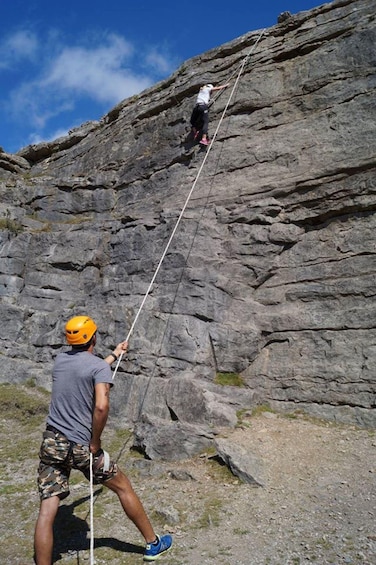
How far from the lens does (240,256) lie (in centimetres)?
1111

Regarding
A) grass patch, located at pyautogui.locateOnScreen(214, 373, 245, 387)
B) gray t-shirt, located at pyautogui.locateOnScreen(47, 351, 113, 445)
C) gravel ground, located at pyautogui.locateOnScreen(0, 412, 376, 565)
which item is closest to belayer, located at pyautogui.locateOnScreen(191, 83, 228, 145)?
grass patch, located at pyautogui.locateOnScreen(214, 373, 245, 387)

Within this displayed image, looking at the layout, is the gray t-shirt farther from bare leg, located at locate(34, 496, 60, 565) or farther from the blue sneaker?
the blue sneaker

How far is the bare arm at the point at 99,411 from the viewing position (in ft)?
15.9

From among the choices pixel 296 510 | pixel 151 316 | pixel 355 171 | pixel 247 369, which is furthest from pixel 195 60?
pixel 296 510

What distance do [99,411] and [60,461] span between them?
781 mm

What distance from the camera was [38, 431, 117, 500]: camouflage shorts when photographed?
4.91m

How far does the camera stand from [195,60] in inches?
618

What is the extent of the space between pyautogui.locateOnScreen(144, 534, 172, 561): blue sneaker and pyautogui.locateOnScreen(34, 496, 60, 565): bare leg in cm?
114

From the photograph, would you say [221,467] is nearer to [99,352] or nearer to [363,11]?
[99,352]

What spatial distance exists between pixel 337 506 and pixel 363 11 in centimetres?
1224

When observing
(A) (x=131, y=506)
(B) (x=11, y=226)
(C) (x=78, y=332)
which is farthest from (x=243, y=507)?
(B) (x=11, y=226)

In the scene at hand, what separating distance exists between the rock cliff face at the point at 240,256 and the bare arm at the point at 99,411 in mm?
3322

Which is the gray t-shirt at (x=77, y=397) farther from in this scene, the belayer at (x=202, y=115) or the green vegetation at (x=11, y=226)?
the green vegetation at (x=11, y=226)

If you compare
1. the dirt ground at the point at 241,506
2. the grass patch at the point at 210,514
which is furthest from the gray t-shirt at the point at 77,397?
the grass patch at the point at 210,514
